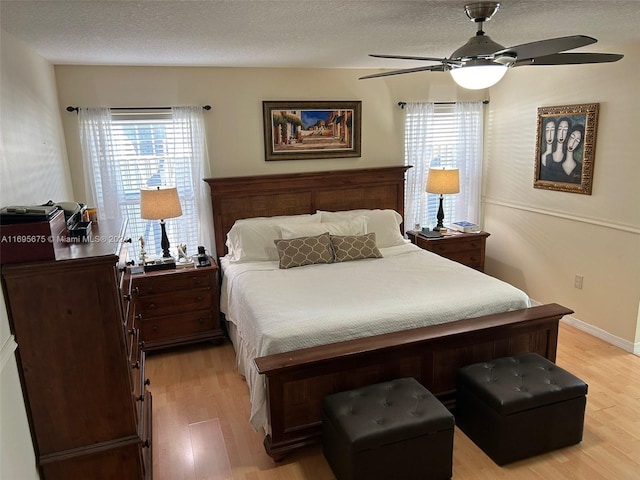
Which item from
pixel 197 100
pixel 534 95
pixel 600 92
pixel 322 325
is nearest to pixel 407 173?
pixel 534 95

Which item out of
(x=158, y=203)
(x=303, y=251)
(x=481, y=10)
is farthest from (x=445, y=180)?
(x=158, y=203)

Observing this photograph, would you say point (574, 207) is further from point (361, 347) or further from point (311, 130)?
point (361, 347)

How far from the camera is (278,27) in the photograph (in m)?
2.54

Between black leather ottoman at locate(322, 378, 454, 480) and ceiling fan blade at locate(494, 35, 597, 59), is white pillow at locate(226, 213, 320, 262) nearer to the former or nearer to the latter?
black leather ottoman at locate(322, 378, 454, 480)

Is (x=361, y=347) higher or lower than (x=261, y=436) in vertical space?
higher

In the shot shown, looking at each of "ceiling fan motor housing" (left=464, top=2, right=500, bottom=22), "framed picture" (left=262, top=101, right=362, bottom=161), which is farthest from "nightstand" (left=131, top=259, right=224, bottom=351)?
"ceiling fan motor housing" (left=464, top=2, right=500, bottom=22)

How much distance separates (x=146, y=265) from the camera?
3.79 metres

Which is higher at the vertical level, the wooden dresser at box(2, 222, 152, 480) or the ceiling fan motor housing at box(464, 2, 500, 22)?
the ceiling fan motor housing at box(464, 2, 500, 22)

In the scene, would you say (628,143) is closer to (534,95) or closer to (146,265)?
(534,95)

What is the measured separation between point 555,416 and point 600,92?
264 centimetres

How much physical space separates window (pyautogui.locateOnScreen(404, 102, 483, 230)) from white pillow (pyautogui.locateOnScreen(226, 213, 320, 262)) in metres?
1.58

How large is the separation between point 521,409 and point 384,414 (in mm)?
753

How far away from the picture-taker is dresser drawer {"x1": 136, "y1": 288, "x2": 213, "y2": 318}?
12.2 feet

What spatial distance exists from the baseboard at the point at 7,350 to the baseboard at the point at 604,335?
4132 millimetres
